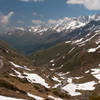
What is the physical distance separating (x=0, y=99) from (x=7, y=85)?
749 inches

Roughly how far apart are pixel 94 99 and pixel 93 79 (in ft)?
442

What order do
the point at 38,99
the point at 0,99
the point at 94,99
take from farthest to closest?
the point at 38,99 < the point at 0,99 < the point at 94,99

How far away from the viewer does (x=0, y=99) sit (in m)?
31.8

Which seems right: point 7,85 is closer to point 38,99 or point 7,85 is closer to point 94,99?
point 38,99

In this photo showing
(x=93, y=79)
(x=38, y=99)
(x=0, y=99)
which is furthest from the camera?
(x=93, y=79)

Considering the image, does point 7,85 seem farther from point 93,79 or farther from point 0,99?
point 93,79

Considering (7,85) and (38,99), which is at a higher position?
(7,85)

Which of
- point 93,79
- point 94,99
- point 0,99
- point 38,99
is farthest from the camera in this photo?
point 93,79

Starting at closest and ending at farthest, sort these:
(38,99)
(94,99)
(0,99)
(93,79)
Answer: (94,99)
(0,99)
(38,99)
(93,79)

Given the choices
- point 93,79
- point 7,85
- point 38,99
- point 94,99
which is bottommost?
point 94,99

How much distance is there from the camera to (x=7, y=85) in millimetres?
50594

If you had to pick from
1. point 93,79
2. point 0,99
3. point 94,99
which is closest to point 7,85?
point 0,99

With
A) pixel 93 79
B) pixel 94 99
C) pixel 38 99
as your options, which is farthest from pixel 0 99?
pixel 93 79

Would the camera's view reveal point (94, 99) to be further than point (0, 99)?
No
